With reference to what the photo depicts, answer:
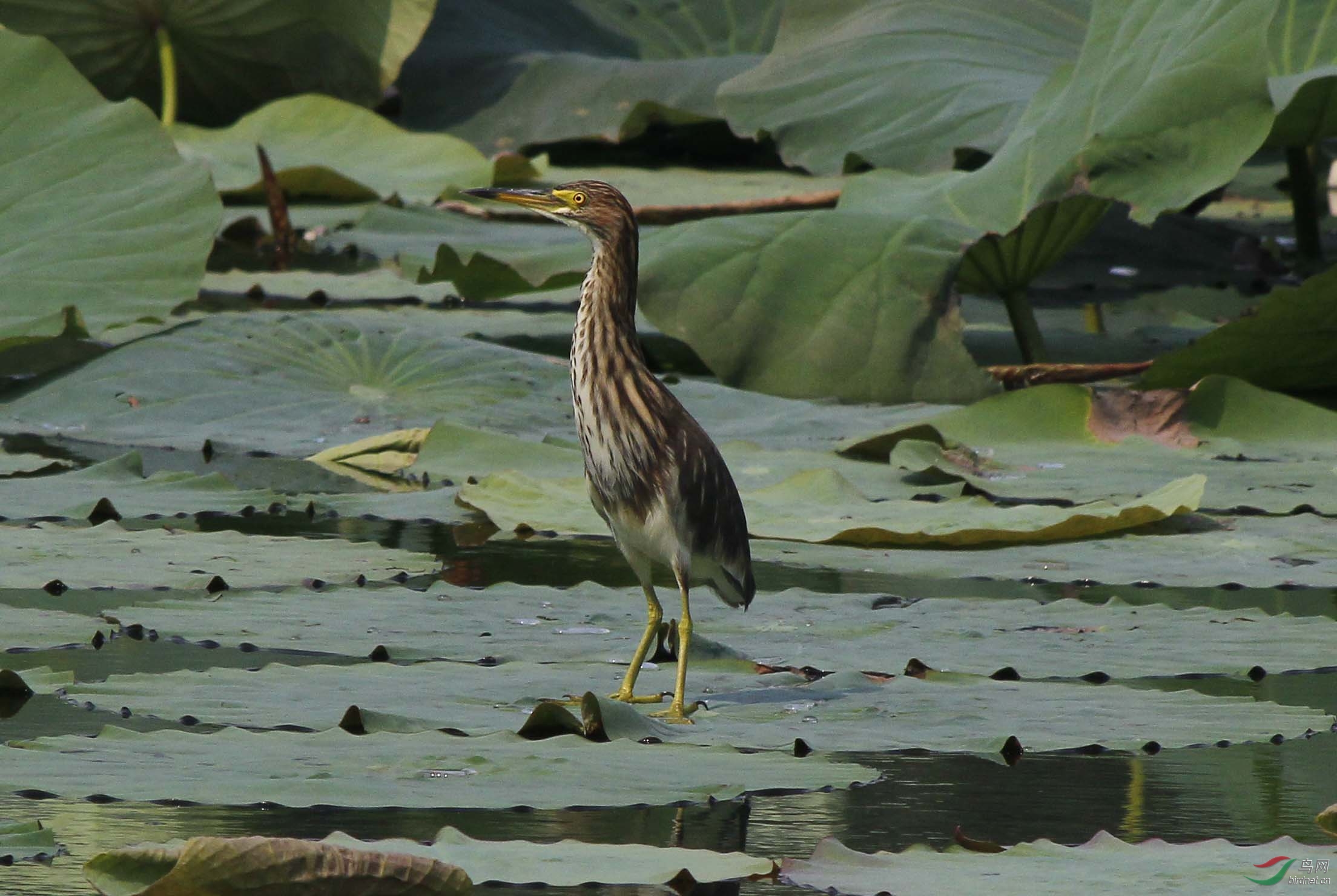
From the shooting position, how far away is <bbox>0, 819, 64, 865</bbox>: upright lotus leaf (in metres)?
1.95

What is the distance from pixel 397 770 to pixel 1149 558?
2003 mm

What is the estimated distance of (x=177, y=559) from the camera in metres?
3.57

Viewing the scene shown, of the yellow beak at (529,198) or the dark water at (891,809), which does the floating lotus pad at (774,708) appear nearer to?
the dark water at (891,809)

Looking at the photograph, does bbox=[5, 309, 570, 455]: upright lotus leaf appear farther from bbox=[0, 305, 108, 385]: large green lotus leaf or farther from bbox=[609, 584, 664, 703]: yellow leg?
bbox=[609, 584, 664, 703]: yellow leg

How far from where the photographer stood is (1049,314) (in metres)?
7.38

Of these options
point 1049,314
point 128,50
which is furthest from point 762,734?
point 128,50

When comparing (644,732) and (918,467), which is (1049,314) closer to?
(918,467)

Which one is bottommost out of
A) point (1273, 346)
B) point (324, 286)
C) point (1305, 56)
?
point (324, 286)

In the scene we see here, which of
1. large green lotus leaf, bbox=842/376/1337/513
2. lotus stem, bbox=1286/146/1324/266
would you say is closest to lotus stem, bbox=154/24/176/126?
lotus stem, bbox=1286/146/1324/266

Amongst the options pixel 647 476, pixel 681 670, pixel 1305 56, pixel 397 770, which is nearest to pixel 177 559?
pixel 647 476

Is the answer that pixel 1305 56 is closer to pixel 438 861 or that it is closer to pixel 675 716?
pixel 675 716

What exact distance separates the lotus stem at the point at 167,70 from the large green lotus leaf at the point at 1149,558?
642 centimetres

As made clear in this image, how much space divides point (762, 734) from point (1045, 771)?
0.37 metres

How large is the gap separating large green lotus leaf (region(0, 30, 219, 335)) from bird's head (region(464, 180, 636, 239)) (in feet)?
7.45
